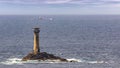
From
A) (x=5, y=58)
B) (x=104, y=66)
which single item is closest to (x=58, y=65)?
(x=104, y=66)

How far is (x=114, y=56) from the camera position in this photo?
9006 centimetres

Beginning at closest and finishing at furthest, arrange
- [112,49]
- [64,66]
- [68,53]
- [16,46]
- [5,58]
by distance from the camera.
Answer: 1. [64,66]
2. [5,58]
3. [68,53]
4. [112,49]
5. [16,46]

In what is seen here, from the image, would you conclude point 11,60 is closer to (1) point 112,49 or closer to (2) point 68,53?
(2) point 68,53

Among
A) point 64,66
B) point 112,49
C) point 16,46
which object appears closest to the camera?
point 64,66

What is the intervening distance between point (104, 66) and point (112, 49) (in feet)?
97.4

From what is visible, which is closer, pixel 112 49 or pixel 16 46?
pixel 112 49

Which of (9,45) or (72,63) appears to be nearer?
(72,63)

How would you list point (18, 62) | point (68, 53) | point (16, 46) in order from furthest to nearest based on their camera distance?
point (16, 46), point (68, 53), point (18, 62)

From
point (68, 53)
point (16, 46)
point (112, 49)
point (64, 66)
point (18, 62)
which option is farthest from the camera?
point (16, 46)

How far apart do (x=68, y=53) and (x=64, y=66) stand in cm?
2276

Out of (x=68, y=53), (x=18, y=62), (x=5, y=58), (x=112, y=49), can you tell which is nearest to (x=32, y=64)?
(x=18, y=62)

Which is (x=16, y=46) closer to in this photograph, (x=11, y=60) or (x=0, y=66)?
(x=11, y=60)

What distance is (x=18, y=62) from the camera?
7962 cm

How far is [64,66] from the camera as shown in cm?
7388
